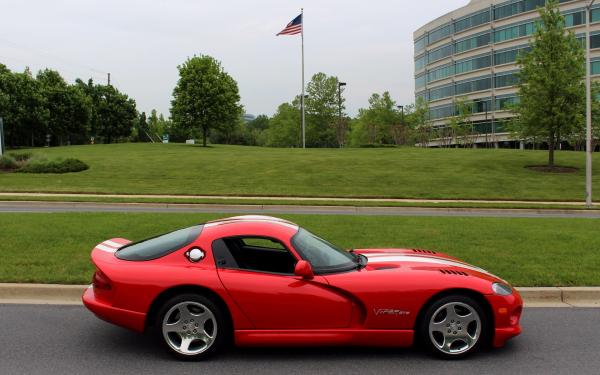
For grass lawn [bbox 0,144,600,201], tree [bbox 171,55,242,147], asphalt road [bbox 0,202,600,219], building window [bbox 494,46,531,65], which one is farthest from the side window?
building window [bbox 494,46,531,65]

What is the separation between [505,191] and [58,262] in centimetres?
1960

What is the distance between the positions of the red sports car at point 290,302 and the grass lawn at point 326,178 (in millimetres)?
16814

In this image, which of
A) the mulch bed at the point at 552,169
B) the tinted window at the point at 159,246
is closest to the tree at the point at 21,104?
the mulch bed at the point at 552,169

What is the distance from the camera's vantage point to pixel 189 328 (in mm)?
4262

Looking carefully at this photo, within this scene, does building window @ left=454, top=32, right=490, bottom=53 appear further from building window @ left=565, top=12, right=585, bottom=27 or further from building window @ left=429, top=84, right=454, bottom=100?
building window @ left=565, top=12, right=585, bottom=27

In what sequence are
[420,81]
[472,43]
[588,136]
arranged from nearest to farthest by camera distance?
[588,136]
[472,43]
[420,81]

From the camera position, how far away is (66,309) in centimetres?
573

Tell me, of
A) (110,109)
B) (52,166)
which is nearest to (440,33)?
(110,109)

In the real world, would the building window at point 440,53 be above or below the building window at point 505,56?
above

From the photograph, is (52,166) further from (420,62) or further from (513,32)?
(420,62)

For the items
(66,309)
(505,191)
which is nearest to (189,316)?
(66,309)

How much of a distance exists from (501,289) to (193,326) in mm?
2689

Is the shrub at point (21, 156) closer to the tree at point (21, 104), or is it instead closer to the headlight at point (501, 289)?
the tree at point (21, 104)

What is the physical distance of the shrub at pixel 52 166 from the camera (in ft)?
85.8
